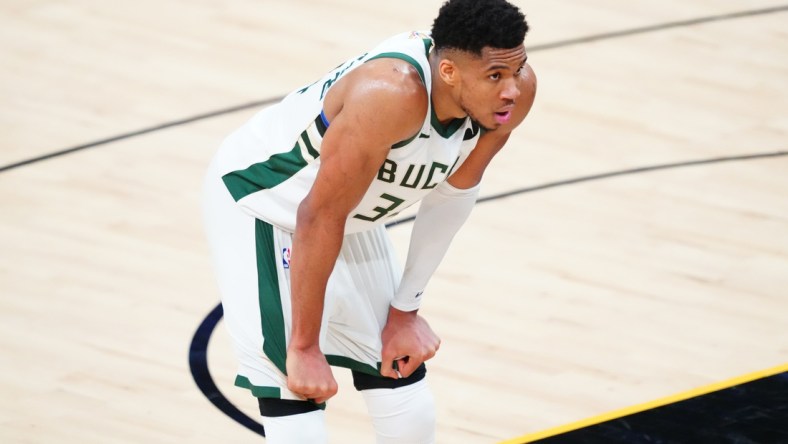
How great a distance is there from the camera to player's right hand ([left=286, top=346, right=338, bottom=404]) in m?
2.96

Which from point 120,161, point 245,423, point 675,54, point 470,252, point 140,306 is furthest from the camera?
point 675,54

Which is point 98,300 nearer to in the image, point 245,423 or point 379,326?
point 245,423

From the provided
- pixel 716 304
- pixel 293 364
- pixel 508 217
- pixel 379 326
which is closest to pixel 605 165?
pixel 508 217

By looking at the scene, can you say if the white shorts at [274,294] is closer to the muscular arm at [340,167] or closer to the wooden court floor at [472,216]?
the muscular arm at [340,167]

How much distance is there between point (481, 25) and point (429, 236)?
778 mm

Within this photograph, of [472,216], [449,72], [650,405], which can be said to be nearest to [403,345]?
[449,72]

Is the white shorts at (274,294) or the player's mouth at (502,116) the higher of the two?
the player's mouth at (502,116)

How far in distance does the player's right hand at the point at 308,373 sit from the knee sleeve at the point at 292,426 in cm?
9

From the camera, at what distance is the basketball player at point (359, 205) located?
2.79 metres

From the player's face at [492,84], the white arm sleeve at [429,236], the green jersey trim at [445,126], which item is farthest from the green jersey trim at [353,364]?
the player's face at [492,84]

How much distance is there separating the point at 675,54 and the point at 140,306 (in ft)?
12.5

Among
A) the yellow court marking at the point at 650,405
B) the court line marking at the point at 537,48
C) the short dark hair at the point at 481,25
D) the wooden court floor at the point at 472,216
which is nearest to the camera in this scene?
the short dark hair at the point at 481,25

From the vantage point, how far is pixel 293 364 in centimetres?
296

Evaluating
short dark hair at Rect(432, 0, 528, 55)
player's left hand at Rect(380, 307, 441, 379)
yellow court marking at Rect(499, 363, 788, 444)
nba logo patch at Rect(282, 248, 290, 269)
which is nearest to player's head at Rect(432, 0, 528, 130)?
short dark hair at Rect(432, 0, 528, 55)
